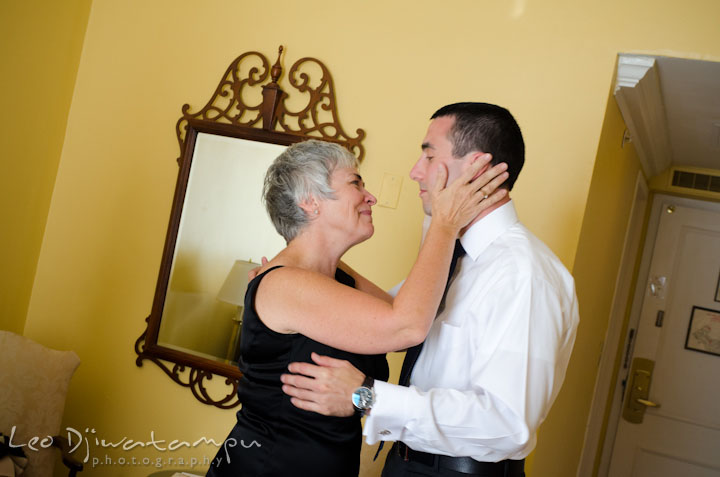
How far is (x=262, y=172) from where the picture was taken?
9.45 ft

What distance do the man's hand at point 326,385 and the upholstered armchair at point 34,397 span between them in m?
1.47

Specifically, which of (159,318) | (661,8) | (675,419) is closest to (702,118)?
(661,8)

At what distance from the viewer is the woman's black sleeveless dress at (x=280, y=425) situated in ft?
5.16

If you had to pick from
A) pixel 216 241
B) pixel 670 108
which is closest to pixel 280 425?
pixel 216 241

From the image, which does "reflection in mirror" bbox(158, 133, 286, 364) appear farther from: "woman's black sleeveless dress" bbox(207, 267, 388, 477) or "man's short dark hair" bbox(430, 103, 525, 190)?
"man's short dark hair" bbox(430, 103, 525, 190)

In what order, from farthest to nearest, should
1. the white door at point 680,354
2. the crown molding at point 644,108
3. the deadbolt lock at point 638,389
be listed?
the deadbolt lock at point 638,389
the white door at point 680,354
the crown molding at point 644,108

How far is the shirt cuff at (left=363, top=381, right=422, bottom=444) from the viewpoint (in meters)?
1.41

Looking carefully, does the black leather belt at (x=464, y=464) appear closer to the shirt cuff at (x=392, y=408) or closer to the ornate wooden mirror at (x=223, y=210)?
the shirt cuff at (x=392, y=408)

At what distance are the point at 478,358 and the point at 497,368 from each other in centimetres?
6

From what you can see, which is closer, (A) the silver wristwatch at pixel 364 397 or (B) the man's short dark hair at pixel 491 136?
(A) the silver wristwatch at pixel 364 397

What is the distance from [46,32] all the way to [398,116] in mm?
1681

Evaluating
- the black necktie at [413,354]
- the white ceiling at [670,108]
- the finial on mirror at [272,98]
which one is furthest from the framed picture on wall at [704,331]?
the black necktie at [413,354]

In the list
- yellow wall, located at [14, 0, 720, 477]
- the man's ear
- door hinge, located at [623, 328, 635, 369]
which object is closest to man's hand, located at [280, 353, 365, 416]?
the man's ear

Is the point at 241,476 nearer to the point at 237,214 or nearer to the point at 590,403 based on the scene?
the point at 237,214
